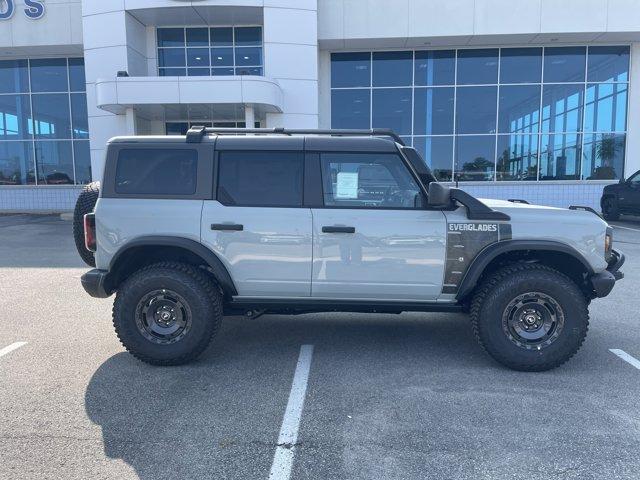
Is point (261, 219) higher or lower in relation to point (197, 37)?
lower

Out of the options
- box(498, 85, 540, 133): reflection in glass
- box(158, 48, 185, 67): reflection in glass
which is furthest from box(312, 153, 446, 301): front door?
box(158, 48, 185, 67): reflection in glass

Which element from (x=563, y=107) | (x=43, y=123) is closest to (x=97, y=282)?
(x=563, y=107)

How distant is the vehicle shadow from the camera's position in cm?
297

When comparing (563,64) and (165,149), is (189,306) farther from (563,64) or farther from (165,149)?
(563,64)

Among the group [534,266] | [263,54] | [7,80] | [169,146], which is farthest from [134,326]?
[7,80]

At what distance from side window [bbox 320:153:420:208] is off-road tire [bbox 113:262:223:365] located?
53.0 inches

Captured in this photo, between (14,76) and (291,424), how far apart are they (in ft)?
74.0

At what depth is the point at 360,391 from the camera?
3.81 meters

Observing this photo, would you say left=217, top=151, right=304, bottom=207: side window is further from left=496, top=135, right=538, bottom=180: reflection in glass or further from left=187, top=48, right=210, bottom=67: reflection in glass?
left=496, top=135, right=538, bottom=180: reflection in glass

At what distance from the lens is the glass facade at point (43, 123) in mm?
20016

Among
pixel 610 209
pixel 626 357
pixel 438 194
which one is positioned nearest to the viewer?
pixel 438 194

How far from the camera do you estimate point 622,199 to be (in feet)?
50.5

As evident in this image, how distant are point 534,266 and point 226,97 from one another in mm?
12988

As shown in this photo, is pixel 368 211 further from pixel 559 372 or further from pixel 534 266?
pixel 559 372
